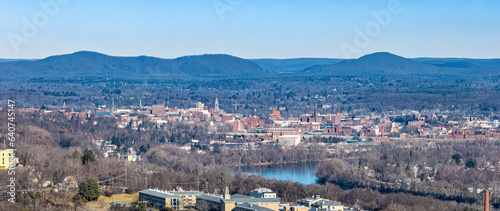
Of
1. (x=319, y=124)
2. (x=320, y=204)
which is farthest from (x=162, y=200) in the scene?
(x=319, y=124)

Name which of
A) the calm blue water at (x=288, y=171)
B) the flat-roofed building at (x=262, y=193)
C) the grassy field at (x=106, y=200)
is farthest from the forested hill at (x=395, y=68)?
the grassy field at (x=106, y=200)

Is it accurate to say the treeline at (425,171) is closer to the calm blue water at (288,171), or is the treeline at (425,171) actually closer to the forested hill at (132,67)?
the calm blue water at (288,171)

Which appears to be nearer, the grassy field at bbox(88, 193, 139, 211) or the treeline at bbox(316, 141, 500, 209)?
the grassy field at bbox(88, 193, 139, 211)

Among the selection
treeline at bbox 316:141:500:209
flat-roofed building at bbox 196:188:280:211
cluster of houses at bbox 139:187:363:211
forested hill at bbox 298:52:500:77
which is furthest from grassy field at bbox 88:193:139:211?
forested hill at bbox 298:52:500:77

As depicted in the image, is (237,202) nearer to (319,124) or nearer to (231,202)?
(231,202)

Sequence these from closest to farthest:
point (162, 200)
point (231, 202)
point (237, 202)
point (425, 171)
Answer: point (231, 202) → point (237, 202) → point (162, 200) → point (425, 171)

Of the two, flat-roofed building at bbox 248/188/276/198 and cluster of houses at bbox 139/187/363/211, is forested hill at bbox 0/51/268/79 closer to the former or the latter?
flat-roofed building at bbox 248/188/276/198
